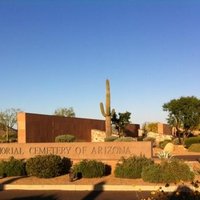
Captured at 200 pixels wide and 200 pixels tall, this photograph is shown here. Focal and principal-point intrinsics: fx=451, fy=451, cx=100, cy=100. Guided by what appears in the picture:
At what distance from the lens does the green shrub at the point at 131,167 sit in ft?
60.5

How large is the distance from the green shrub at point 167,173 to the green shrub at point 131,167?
0.60 m

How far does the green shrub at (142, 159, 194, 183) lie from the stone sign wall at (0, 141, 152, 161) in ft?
13.6

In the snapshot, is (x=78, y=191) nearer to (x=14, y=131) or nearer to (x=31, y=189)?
(x=31, y=189)

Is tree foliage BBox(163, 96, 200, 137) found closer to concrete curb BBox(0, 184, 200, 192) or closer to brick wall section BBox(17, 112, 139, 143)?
brick wall section BBox(17, 112, 139, 143)

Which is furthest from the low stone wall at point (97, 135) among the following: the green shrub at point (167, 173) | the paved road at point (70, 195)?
the paved road at point (70, 195)

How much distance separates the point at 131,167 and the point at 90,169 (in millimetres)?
1730

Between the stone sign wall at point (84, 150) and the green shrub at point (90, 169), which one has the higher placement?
the stone sign wall at point (84, 150)

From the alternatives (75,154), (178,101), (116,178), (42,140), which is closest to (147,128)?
(178,101)

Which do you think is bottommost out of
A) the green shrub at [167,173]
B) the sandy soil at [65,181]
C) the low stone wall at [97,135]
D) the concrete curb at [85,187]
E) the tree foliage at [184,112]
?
the concrete curb at [85,187]

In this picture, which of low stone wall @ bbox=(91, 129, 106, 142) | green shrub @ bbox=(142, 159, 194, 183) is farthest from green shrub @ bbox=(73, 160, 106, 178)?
low stone wall @ bbox=(91, 129, 106, 142)

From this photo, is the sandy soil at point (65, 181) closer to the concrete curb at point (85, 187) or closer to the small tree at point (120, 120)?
the concrete curb at point (85, 187)

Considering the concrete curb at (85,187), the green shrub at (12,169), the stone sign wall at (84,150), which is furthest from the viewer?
the stone sign wall at (84,150)

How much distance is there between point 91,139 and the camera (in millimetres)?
42062

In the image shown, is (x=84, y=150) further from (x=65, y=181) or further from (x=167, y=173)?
(x=167, y=173)
